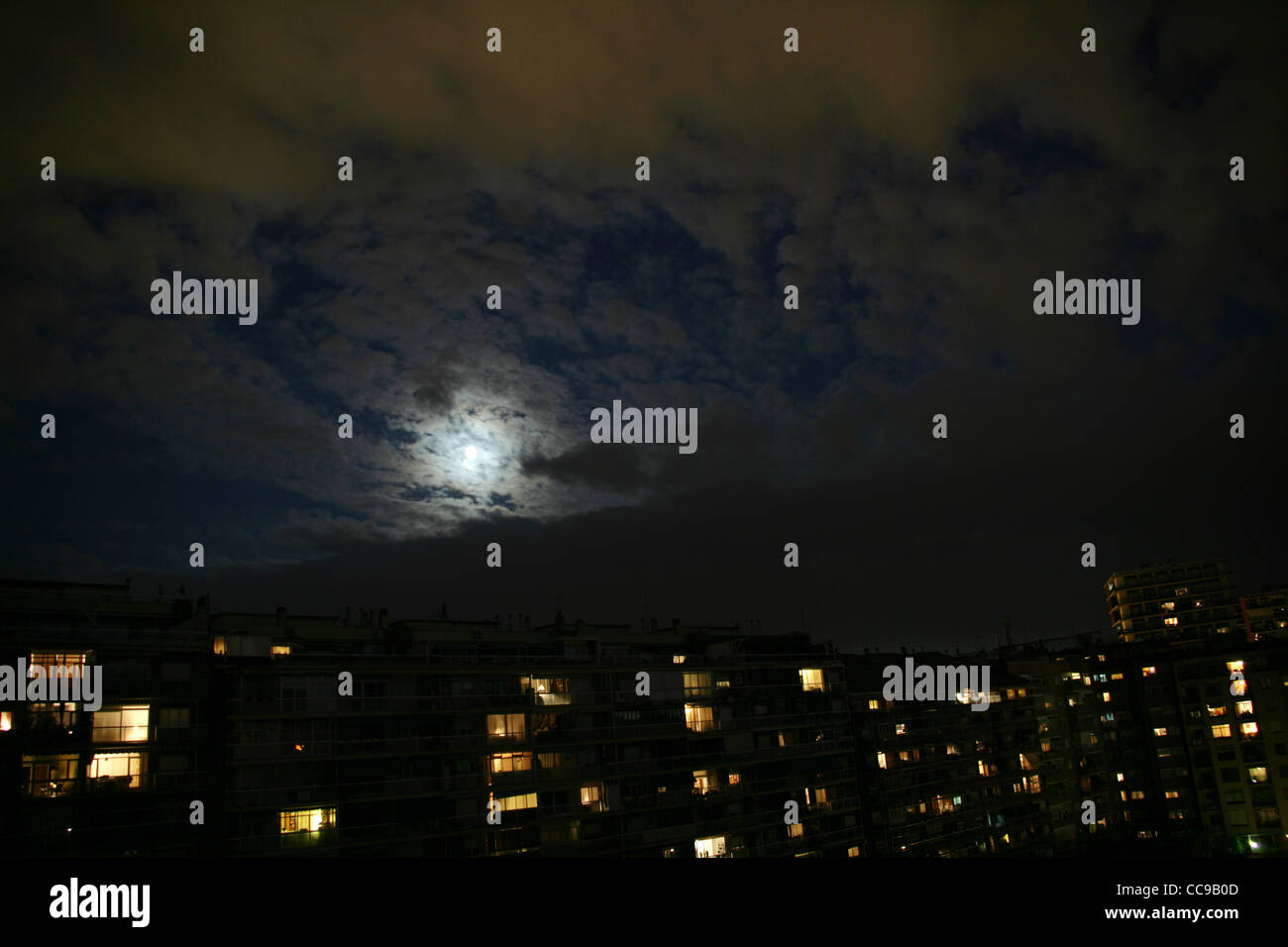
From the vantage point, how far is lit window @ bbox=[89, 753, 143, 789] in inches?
935

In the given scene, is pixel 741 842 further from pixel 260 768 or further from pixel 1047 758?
pixel 1047 758

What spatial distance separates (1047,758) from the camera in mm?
64062

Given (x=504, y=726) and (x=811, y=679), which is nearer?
(x=504, y=726)

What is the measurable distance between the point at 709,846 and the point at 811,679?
11283 mm

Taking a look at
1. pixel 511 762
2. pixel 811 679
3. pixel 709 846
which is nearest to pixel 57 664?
pixel 511 762

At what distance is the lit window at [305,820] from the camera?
2623 cm

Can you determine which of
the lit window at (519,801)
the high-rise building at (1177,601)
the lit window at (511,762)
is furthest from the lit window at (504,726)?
the high-rise building at (1177,601)

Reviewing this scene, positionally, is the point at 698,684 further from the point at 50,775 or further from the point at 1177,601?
the point at 1177,601

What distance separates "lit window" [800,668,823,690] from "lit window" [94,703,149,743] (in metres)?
31.2

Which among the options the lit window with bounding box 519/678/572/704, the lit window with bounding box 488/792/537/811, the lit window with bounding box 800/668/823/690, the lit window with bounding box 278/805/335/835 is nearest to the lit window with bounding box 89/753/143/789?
the lit window with bounding box 278/805/335/835

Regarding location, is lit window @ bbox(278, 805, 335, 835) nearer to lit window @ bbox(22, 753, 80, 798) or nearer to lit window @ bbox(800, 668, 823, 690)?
lit window @ bbox(22, 753, 80, 798)

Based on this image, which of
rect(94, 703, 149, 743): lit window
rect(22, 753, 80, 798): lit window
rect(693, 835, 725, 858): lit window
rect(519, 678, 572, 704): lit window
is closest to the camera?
rect(22, 753, 80, 798): lit window

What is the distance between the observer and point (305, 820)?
87.6ft

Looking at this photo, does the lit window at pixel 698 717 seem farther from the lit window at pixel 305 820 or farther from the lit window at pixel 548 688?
the lit window at pixel 305 820
